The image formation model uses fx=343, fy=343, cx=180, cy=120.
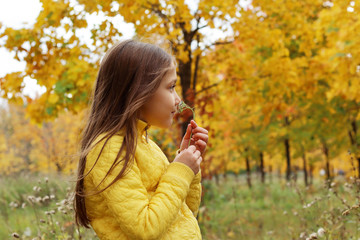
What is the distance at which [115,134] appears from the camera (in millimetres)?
1343

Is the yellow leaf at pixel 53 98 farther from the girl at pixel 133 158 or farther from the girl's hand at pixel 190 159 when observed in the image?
the girl's hand at pixel 190 159

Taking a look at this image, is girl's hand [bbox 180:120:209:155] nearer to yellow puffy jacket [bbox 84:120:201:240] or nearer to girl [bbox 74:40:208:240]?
girl [bbox 74:40:208:240]

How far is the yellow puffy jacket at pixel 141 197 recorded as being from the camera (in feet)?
3.99

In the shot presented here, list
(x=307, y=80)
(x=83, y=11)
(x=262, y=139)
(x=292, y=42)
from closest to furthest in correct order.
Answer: (x=83, y=11) → (x=307, y=80) → (x=292, y=42) → (x=262, y=139)

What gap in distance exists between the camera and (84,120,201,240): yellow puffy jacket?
1.22 metres

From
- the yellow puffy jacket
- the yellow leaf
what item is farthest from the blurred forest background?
the yellow puffy jacket

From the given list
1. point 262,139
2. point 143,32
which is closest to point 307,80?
point 143,32

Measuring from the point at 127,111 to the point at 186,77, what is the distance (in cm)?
306

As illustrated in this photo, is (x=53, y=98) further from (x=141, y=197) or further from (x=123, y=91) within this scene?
(x=141, y=197)

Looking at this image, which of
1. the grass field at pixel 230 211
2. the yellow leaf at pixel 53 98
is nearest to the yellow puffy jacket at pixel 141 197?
the grass field at pixel 230 211

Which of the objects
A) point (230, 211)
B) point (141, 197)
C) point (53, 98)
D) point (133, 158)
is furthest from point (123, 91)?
point (230, 211)

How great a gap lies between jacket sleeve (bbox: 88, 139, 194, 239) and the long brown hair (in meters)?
0.09

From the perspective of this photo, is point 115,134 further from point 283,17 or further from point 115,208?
point 283,17

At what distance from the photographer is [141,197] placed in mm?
1242
